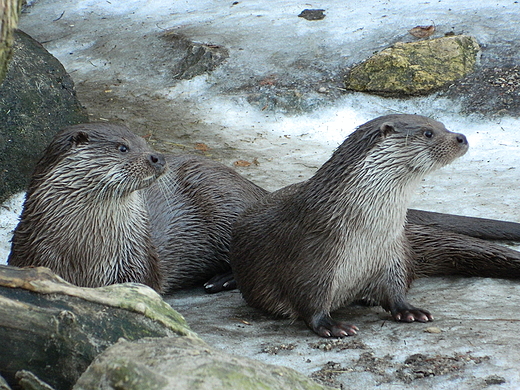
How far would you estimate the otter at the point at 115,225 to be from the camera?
303 cm

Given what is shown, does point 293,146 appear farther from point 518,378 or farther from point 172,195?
point 518,378

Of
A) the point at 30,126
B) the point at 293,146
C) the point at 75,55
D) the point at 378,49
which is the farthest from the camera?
the point at 75,55

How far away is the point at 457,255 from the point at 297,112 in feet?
8.83

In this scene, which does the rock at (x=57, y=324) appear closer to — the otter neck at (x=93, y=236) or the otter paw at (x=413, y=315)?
the otter neck at (x=93, y=236)

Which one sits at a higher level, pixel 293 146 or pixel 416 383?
pixel 416 383

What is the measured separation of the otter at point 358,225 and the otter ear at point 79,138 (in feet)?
2.97

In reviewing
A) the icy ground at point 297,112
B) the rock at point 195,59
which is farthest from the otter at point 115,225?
the rock at point 195,59

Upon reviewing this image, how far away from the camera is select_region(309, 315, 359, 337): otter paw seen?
9.66ft

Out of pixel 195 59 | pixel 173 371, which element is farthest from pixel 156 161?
pixel 195 59

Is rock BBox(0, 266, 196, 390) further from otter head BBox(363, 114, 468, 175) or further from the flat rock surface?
otter head BBox(363, 114, 468, 175)

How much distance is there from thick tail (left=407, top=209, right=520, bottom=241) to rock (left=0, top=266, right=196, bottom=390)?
2.06 m

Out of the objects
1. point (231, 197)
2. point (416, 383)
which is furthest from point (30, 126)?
point (416, 383)

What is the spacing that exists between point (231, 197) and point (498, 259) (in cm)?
150

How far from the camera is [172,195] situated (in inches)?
158
